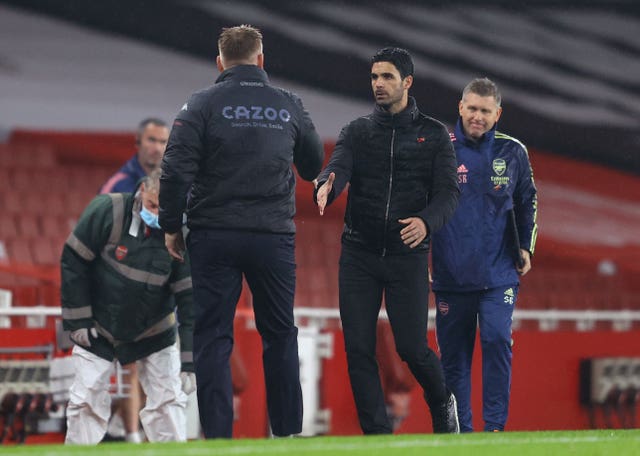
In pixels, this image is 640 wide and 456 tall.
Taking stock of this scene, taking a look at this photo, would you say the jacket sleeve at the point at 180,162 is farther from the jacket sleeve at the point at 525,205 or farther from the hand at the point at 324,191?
the jacket sleeve at the point at 525,205

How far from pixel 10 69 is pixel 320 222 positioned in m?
5.12

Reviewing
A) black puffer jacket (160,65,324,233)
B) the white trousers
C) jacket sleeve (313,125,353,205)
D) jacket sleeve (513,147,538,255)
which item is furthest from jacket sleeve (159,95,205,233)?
jacket sleeve (513,147,538,255)

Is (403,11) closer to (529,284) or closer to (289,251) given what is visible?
(529,284)

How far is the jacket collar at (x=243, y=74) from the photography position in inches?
201

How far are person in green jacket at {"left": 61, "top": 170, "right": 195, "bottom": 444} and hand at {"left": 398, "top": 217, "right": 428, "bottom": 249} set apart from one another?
133cm

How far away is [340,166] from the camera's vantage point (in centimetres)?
543

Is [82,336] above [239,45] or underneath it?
underneath

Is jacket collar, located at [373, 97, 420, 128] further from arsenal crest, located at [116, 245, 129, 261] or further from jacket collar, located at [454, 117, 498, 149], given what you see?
arsenal crest, located at [116, 245, 129, 261]

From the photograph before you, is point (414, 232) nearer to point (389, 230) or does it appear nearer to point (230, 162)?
point (389, 230)

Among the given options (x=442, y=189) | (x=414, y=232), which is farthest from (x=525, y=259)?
(x=414, y=232)

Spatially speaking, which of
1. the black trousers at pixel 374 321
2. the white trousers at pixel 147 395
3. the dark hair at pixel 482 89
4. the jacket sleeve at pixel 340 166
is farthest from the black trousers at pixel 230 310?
the dark hair at pixel 482 89

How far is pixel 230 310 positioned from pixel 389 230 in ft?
2.81

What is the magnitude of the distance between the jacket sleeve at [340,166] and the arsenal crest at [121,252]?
3.79 feet

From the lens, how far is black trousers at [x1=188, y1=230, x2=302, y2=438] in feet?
16.2
